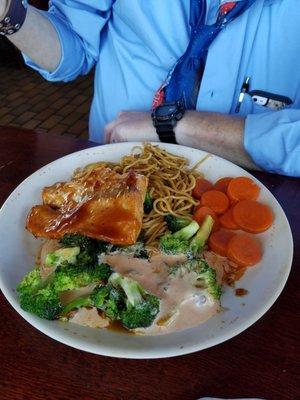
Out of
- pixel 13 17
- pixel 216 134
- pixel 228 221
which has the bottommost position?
pixel 228 221

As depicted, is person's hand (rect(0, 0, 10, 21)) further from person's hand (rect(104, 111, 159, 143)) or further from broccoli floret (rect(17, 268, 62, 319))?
broccoli floret (rect(17, 268, 62, 319))

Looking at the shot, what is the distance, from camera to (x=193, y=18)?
1.71 metres

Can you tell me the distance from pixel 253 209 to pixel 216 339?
46 centimetres

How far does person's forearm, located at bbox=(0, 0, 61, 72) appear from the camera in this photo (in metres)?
1.68

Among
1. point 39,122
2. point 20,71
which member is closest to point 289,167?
point 39,122

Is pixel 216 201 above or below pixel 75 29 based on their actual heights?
below

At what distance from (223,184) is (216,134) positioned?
0.27m

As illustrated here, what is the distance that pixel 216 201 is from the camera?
1.34 metres

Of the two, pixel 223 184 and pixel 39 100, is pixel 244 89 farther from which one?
pixel 39 100

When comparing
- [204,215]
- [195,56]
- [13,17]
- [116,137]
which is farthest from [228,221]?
[13,17]

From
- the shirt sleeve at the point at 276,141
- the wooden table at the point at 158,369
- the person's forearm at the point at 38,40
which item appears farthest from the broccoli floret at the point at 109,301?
the person's forearm at the point at 38,40

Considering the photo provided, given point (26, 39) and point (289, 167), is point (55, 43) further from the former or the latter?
point (289, 167)

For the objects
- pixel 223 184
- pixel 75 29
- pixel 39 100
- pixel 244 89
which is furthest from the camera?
pixel 39 100

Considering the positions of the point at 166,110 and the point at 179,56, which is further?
the point at 179,56
